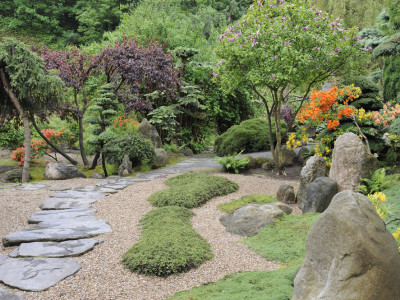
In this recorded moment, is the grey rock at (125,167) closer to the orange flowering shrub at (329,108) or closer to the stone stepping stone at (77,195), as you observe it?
the stone stepping stone at (77,195)

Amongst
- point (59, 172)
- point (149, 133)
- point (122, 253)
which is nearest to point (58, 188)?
point (59, 172)

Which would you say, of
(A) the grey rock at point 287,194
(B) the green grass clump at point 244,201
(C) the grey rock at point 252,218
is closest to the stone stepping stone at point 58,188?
(B) the green grass clump at point 244,201

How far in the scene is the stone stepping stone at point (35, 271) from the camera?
9.94 ft

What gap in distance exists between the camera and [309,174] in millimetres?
6113

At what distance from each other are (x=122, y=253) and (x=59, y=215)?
1819 millimetres

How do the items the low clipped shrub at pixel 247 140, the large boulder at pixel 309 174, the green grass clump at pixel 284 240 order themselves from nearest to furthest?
1. the green grass clump at pixel 284 240
2. the large boulder at pixel 309 174
3. the low clipped shrub at pixel 247 140

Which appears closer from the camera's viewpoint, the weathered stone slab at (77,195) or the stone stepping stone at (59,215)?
the stone stepping stone at (59,215)

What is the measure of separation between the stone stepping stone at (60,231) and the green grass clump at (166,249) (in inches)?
27.3

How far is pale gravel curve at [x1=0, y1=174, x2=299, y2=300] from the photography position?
3086 mm

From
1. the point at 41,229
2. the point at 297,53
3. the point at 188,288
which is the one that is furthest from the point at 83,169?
the point at 188,288

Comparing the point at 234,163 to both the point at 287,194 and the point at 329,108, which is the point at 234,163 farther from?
the point at 287,194

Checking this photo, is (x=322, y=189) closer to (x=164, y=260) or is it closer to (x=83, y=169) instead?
(x=164, y=260)

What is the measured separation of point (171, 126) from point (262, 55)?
681cm

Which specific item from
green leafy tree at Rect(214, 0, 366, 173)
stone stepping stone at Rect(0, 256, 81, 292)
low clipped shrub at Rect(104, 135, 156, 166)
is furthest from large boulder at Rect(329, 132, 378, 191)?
low clipped shrub at Rect(104, 135, 156, 166)
